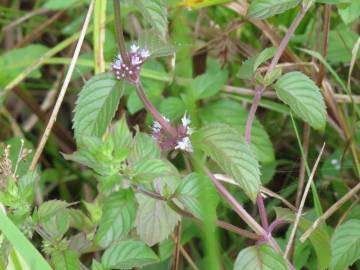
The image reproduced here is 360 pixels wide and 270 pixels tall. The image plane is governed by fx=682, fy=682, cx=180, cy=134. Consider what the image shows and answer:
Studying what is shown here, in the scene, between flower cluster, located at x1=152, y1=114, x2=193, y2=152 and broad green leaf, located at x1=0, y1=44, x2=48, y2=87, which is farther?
broad green leaf, located at x1=0, y1=44, x2=48, y2=87

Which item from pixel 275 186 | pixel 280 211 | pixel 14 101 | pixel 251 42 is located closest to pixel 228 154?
pixel 280 211

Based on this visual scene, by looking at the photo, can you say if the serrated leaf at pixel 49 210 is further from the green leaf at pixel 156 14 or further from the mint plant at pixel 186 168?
the green leaf at pixel 156 14

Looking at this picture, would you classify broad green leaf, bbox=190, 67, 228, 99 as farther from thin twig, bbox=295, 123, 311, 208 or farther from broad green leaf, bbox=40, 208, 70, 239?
broad green leaf, bbox=40, 208, 70, 239

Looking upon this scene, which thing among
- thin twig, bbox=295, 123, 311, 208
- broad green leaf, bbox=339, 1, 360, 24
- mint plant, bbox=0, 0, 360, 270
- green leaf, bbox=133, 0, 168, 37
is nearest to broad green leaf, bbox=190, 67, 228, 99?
mint plant, bbox=0, 0, 360, 270

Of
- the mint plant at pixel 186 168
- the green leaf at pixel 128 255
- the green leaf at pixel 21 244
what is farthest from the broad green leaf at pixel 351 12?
the green leaf at pixel 21 244

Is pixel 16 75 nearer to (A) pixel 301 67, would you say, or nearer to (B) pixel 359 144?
(A) pixel 301 67
